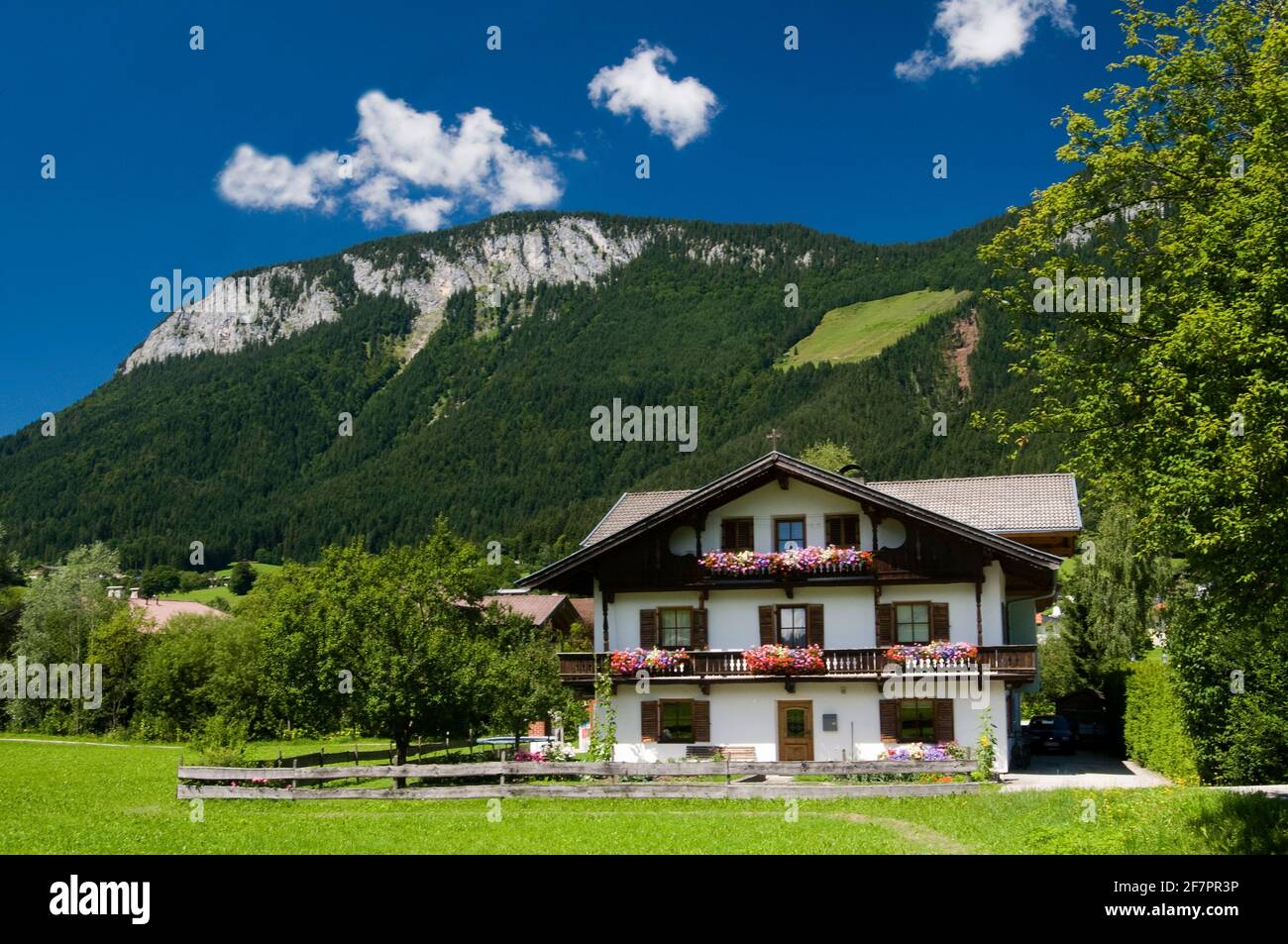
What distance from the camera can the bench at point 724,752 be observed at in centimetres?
3075

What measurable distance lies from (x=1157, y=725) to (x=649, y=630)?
13.7m

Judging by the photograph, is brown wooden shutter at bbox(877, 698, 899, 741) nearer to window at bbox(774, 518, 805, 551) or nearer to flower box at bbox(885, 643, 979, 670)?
flower box at bbox(885, 643, 979, 670)

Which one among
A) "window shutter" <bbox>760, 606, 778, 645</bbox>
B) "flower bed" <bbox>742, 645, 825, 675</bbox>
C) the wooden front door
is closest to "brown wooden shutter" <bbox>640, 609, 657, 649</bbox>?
"window shutter" <bbox>760, 606, 778, 645</bbox>

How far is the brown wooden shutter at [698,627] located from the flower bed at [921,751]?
18.7ft

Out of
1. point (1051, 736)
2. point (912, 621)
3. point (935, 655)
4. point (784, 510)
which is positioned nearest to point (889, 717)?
point (935, 655)

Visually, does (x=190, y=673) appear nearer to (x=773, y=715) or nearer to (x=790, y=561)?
(x=773, y=715)

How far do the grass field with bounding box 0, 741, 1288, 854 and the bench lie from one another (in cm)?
819

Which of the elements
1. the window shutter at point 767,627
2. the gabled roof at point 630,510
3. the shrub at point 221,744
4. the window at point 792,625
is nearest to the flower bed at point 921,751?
the window at point 792,625

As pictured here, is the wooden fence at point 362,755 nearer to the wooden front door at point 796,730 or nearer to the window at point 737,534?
the wooden front door at point 796,730

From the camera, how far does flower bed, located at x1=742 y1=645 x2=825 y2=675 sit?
30.0m

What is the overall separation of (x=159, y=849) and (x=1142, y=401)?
1599 centimetres
